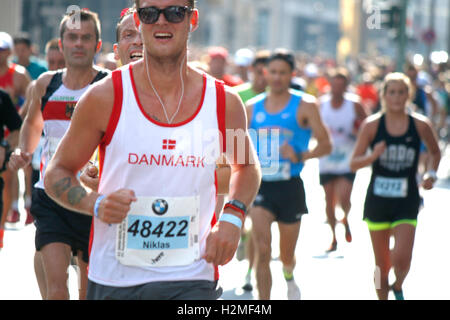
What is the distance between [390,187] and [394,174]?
4.9 inches

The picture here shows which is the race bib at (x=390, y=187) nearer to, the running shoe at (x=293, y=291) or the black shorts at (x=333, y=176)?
the running shoe at (x=293, y=291)

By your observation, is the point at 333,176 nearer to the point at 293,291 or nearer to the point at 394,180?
the point at 394,180

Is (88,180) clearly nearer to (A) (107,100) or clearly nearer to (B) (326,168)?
(A) (107,100)

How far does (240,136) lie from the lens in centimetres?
399

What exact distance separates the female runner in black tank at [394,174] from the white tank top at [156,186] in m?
3.84

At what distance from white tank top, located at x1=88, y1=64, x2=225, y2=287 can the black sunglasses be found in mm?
218

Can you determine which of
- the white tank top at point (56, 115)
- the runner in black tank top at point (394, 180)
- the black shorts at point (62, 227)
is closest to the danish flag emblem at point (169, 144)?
the black shorts at point (62, 227)

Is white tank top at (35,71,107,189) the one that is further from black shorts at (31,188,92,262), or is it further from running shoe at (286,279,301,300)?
running shoe at (286,279,301,300)

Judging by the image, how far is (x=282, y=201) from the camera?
8078mm

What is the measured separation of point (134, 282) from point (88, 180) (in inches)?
26.6

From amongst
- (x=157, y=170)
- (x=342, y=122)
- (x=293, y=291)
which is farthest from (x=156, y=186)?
(x=342, y=122)

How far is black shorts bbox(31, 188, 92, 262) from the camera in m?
5.79

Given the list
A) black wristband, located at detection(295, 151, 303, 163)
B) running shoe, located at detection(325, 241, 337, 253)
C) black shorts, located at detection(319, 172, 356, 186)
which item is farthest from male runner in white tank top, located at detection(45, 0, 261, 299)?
black shorts, located at detection(319, 172, 356, 186)

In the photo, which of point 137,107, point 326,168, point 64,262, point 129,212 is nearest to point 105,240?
point 129,212
